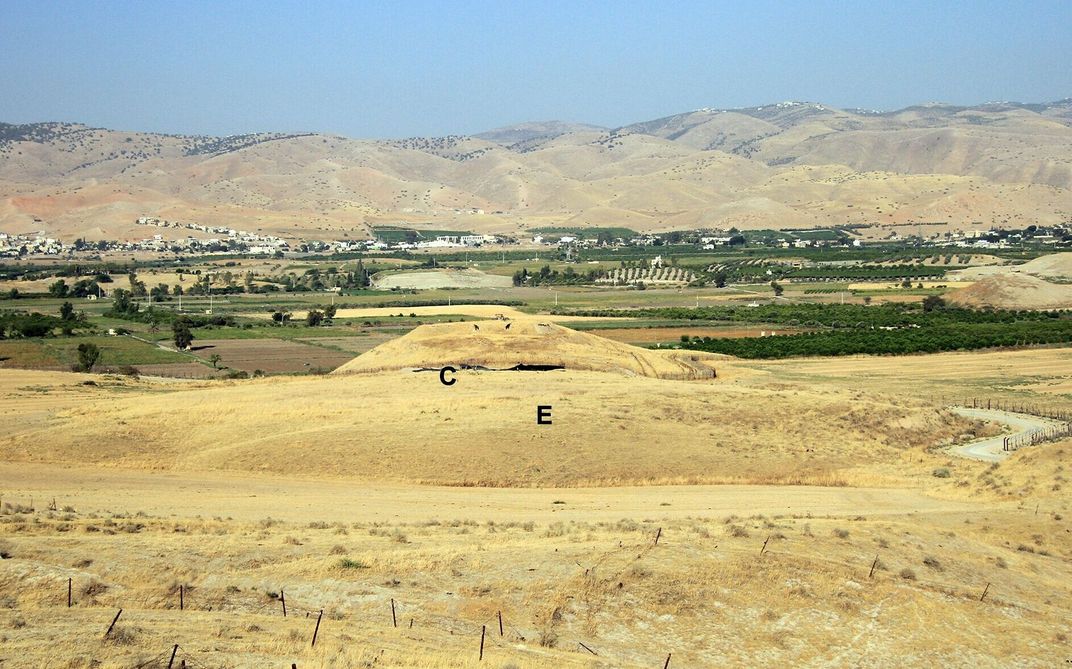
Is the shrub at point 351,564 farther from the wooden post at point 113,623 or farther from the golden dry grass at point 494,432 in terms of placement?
the golden dry grass at point 494,432

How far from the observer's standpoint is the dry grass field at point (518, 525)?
20.2 m

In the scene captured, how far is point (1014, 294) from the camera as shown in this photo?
369 feet

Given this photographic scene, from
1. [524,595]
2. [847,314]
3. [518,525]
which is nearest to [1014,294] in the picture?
[847,314]

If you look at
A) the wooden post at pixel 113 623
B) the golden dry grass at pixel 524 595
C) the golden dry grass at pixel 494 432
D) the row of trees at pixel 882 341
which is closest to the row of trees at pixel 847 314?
the row of trees at pixel 882 341

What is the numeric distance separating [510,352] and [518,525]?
2519 centimetres

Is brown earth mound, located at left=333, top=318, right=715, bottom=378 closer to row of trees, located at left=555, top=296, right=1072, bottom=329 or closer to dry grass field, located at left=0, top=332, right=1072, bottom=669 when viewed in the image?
dry grass field, located at left=0, top=332, right=1072, bottom=669

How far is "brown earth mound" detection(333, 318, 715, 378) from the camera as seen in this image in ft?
177

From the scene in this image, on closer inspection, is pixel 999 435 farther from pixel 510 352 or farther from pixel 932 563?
pixel 932 563

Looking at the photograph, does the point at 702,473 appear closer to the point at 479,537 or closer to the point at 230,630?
the point at 479,537

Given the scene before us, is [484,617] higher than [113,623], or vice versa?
[113,623]

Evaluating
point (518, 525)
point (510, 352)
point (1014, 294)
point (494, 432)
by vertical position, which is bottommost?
point (1014, 294)

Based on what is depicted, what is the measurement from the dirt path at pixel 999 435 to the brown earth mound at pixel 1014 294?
6210cm

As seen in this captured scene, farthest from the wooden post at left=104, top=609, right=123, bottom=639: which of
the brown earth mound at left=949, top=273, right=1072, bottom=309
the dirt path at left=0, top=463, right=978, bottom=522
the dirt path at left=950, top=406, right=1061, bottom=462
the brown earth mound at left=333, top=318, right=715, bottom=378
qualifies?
the brown earth mound at left=949, top=273, right=1072, bottom=309

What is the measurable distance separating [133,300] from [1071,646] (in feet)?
401
